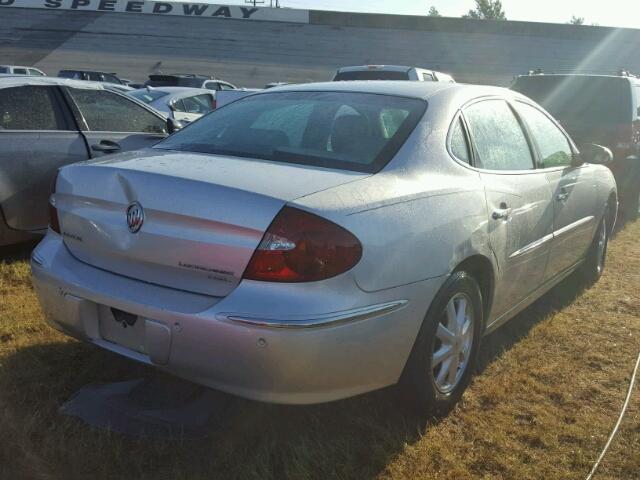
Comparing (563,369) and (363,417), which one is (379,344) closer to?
(363,417)

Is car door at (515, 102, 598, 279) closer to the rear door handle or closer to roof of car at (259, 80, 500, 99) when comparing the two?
roof of car at (259, 80, 500, 99)

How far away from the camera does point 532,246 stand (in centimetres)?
359

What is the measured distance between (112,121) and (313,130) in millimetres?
2997

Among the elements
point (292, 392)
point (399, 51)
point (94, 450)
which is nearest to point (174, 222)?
point (292, 392)

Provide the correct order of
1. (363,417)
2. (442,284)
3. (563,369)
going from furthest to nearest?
(563,369) → (363,417) → (442,284)

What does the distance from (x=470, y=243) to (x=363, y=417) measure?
2.98ft

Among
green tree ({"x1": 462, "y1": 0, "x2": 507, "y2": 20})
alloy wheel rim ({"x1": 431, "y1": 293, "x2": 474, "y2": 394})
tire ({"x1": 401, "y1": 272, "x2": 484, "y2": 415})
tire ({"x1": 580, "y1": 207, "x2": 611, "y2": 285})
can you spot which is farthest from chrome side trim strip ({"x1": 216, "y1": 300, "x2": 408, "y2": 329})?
green tree ({"x1": 462, "y1": 0, "x2": 507, "y2": 20})

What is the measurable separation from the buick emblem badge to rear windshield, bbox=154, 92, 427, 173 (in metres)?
0.58

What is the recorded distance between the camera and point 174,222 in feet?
8.02

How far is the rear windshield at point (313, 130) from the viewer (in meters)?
2.87

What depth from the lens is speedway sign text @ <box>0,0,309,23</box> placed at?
132ft

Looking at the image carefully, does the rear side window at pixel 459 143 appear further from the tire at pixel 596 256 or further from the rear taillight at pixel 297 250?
the tire at pixel 596 256

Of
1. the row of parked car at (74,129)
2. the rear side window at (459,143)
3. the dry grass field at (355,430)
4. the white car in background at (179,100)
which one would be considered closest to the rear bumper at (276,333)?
the dry grass field at (355,430)

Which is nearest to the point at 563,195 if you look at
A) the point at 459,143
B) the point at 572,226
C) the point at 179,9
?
the point at 572,226
